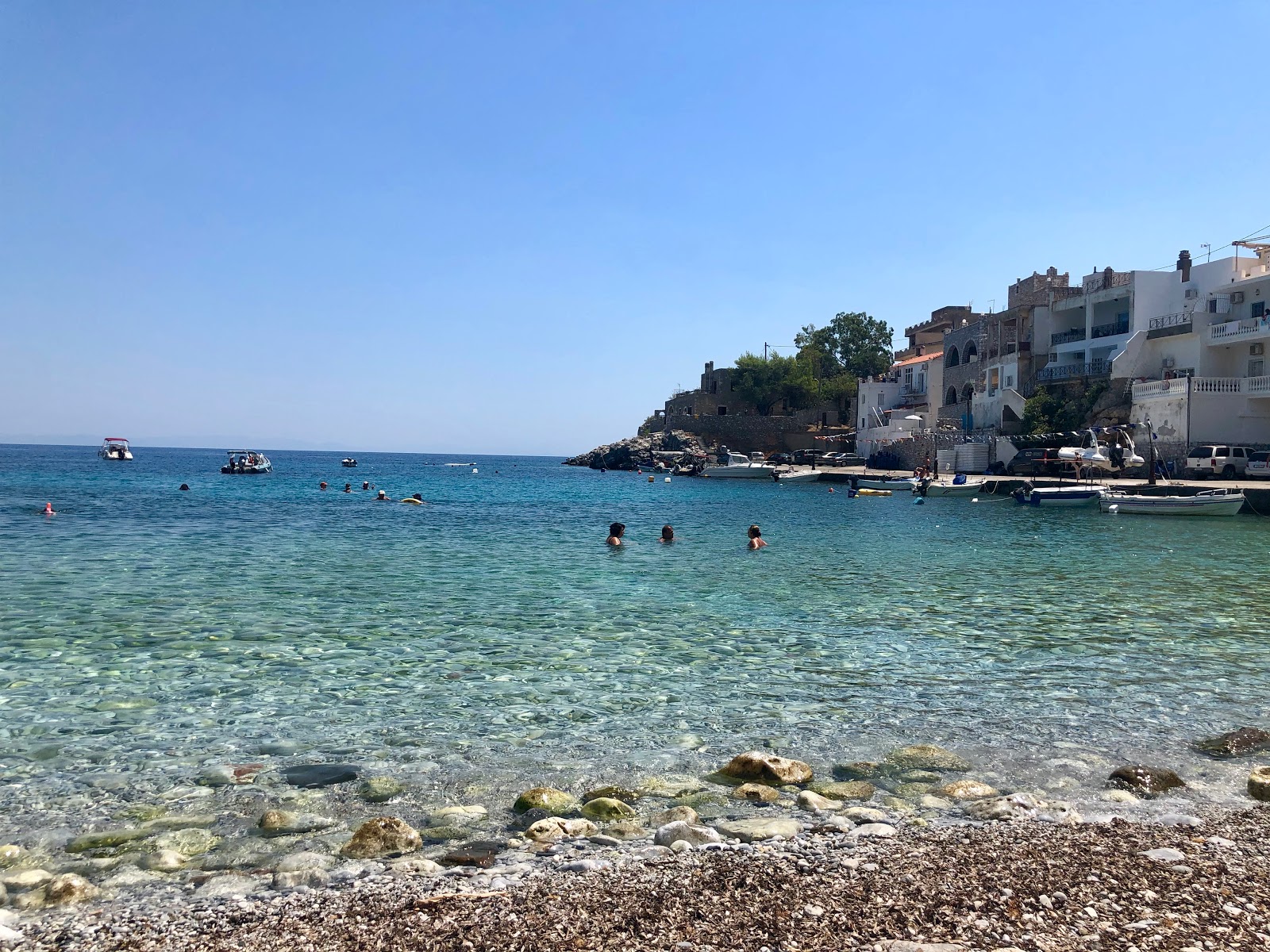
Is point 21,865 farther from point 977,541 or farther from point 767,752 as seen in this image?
point 977,541

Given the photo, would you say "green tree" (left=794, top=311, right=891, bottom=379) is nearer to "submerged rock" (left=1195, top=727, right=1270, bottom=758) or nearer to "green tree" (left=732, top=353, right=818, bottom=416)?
"green tree" (left=732, top=353, right=818, bottom=416)

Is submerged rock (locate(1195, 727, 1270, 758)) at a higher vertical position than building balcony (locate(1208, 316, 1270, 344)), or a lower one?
lower

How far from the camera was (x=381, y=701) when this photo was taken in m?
9.53

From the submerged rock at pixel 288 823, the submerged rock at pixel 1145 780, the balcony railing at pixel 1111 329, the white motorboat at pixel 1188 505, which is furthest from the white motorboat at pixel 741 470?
the submerged rock at pixel 288 823

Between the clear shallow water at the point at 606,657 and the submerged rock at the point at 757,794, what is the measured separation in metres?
0.76

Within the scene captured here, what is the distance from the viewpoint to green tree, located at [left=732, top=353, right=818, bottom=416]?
10025 cm

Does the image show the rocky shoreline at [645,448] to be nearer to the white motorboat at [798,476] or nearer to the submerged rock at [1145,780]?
the white motorboat at [798,476]

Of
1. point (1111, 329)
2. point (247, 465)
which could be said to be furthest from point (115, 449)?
point (1111, 329)

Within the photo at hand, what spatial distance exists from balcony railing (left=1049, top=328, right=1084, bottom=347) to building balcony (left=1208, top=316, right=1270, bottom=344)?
1247 centimetres

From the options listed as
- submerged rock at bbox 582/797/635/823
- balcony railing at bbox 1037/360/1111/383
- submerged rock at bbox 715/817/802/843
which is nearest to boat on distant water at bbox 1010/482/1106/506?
balcony railing at bbox 1037/360/1111/383

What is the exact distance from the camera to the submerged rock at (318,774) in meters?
7.07

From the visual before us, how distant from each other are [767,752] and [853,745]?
37.1 inches

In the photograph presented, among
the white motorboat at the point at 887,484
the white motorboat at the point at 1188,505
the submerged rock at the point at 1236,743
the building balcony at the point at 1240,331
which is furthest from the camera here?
the white motorboat at the point at 887,484

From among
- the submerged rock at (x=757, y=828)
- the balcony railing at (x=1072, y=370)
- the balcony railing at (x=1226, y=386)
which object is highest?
the balcony railing at (x=1072, y=370)
